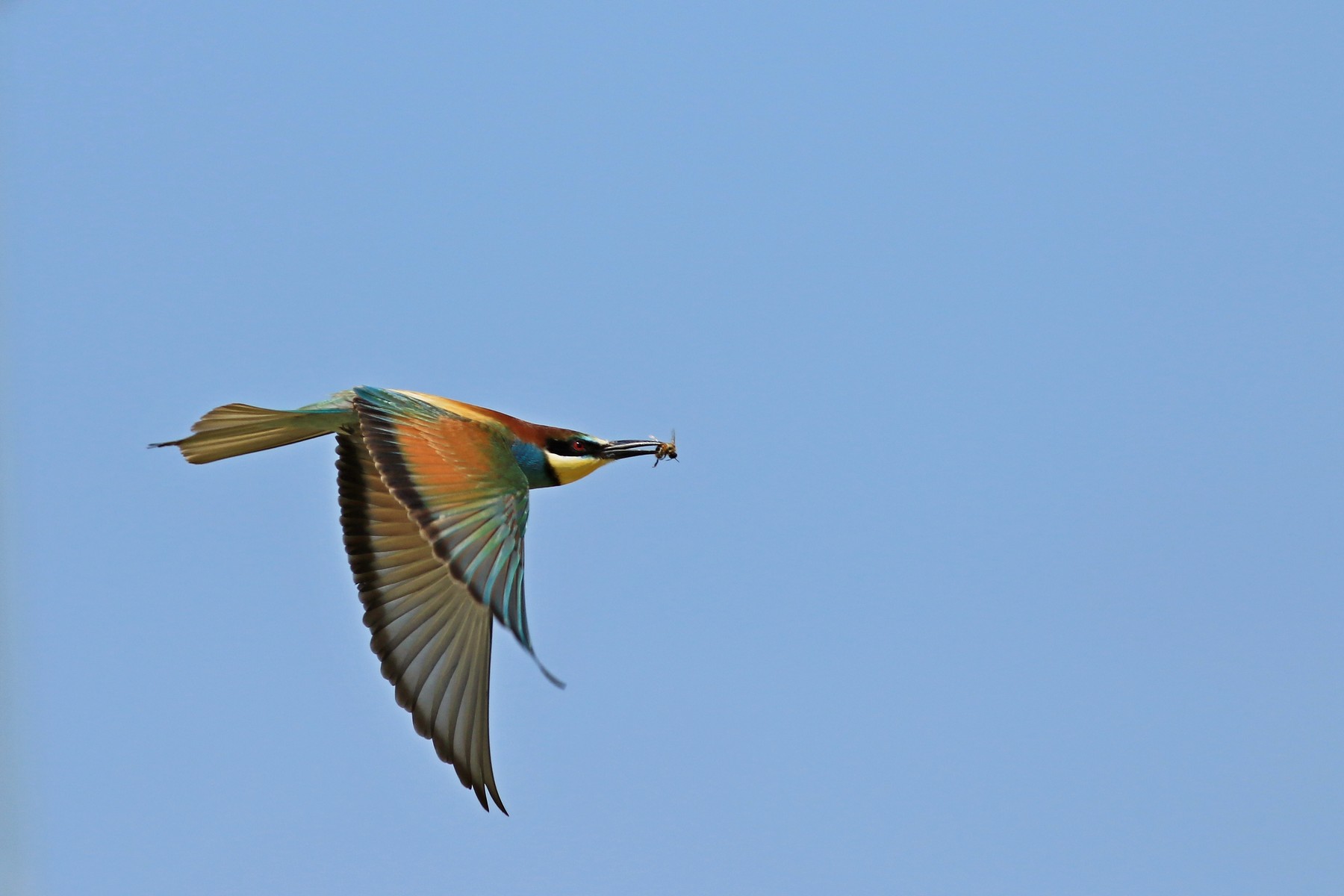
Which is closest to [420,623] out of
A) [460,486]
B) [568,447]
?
[568,447]

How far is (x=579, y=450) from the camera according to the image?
18.5 feet

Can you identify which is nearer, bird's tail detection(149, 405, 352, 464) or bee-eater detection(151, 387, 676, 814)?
bee-eater detection(151, 387, 676, 814)

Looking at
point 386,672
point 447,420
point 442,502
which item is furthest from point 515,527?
point 386,672

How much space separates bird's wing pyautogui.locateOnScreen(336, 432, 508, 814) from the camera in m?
5.34

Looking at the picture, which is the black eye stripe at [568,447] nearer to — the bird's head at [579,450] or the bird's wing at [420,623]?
the bird's head at [579,450]

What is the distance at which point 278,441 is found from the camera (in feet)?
19.1

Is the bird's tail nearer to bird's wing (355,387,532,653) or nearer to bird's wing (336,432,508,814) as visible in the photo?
Result: bird's wing (336,432,508,814)

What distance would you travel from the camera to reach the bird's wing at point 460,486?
4445 millimetres

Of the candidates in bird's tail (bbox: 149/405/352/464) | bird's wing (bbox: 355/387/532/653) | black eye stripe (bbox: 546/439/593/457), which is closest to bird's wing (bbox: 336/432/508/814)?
bird's tail (bbox: 149/405/352/464)

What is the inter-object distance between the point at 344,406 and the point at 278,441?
35cm

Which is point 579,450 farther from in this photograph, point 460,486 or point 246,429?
point 246,429

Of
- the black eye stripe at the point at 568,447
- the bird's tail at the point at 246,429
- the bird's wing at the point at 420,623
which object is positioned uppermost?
the bird's tail at the point at 246,429

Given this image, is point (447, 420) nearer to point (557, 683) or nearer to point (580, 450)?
point (580, 450)

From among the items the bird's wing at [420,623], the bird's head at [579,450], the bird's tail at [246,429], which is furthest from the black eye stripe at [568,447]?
the bird's tail at [246,429]
